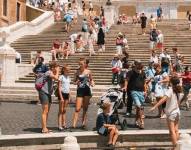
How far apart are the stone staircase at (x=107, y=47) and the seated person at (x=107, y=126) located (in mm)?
8659

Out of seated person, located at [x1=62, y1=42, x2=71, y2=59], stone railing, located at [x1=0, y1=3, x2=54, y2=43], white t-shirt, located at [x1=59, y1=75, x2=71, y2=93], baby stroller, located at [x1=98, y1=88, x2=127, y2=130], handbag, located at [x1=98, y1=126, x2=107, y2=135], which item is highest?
stone railing, located at [x1=0, y1=3, x2=54, y2=43]

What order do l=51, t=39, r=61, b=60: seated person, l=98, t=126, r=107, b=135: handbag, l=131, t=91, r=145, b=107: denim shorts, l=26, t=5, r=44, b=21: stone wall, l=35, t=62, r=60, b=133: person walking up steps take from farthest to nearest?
l=26, t=5, r=44, b=21: stone wall → l=51, t=39, r=61, b=60: seated person → l=131, t=91, r=145, b=107: denim shorts → l=35, t=62, r=60, b=133: person walking up steps → l=98, t=126, r=107, b=135: handbag

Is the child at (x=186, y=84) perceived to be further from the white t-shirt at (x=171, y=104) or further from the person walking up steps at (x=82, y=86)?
the white t-shirt at (x=171, y=104)

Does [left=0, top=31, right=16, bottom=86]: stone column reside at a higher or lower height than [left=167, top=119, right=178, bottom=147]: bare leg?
higher

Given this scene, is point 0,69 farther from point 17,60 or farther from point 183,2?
point 183,2

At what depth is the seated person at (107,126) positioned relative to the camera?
11781 millimetres

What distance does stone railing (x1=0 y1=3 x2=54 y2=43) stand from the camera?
34406mm

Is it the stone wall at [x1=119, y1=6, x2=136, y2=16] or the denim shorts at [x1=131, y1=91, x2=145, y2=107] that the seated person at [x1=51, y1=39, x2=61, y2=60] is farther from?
the stone wall at [x1=119, y1=6, x2=136, y2=16]

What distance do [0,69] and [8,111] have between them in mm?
6757

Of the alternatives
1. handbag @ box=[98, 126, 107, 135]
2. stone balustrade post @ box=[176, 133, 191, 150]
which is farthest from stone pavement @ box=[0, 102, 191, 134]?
stone balustrade post @ box=[176, 133, 191, 150]

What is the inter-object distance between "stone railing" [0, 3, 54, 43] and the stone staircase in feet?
1.54

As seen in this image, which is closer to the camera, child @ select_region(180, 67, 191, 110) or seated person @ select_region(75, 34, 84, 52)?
child @ select_region(180, 67, 191, 110)

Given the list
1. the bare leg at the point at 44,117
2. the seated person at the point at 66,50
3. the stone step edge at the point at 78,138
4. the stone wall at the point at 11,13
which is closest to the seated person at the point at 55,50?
the seated person at the point at 66,50

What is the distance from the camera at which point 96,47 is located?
1175 inches
